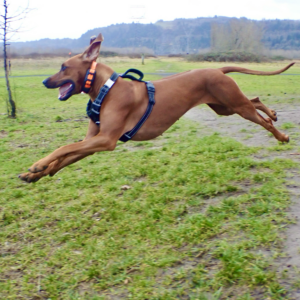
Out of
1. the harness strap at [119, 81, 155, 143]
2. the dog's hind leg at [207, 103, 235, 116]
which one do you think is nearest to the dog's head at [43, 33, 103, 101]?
the harness strap at [119, 81, 155, 143]

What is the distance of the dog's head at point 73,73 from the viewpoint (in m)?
4.40

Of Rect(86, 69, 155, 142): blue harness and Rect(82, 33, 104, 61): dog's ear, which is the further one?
Rect(82, 33, 104, 61): dog's ear

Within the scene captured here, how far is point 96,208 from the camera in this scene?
472 centimetres

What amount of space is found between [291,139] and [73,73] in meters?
4.53

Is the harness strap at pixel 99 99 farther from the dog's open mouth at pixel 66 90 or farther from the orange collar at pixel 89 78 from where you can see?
the dog's open mouth at pixel 66 90

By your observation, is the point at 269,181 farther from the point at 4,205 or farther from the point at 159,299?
the point at 4,205

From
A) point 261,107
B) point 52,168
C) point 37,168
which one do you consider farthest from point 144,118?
point 261,107

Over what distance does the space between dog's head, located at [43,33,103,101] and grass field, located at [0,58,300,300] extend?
160 cm

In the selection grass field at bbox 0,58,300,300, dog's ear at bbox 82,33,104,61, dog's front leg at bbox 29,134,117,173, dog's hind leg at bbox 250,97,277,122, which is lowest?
grass field at bbox 0,58,300,300

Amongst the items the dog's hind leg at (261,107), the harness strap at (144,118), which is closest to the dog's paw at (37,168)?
the harness strap at (144,118)

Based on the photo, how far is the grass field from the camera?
3.14 metres

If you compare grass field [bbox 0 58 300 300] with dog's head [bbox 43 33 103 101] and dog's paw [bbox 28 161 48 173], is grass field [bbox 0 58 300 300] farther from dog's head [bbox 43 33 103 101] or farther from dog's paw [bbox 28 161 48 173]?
dog's head [bbox 43 33 103 101]

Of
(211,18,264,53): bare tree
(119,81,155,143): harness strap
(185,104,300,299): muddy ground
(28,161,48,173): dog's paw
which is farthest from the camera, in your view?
(211,18,264,53): bare tree

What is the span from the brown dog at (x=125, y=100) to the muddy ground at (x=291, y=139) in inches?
49.2
